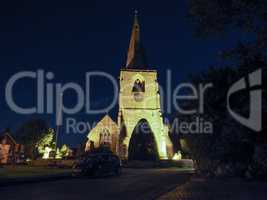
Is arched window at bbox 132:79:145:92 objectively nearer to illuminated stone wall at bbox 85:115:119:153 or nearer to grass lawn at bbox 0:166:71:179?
illuminated stone wall at bbox 85:115:119:153

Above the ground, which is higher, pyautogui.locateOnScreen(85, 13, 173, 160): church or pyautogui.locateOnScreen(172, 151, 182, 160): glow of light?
pyautogui.locateOnScreen(85, 13, 173, 160): church

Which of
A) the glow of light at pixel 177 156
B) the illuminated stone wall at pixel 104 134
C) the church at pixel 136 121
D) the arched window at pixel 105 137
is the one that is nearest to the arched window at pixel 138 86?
the church at pixel 136 121

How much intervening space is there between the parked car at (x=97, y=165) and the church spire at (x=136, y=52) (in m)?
47.8

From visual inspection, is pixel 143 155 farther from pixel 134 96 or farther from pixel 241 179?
pixel 241 179

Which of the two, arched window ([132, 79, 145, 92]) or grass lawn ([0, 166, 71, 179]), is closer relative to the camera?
grass lawn ([0, 166, 71, 179])

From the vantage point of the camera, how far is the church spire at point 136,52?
8131cm

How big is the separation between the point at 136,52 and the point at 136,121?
1367 centimetres

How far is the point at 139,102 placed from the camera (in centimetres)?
7912

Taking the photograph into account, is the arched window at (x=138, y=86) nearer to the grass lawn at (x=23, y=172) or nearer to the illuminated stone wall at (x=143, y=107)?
the illuminated stone wall at (x=143, y=107)

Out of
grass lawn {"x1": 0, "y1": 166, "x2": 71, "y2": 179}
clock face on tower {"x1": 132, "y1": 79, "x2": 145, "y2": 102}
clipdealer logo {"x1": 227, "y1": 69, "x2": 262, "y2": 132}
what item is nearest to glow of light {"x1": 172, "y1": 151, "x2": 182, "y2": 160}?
clock face on tower {"x1": 132, "y1": 79, "x2": 145, "y2": 102}

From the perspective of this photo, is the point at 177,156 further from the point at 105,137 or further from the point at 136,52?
the point at 136,52

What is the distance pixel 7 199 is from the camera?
1636 cm

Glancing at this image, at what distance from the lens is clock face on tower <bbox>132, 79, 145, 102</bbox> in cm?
7956

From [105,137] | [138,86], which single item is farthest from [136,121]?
[138,86]
